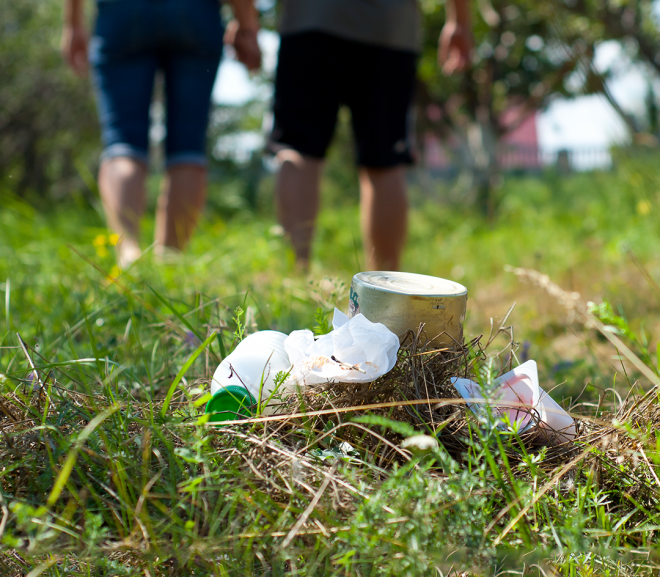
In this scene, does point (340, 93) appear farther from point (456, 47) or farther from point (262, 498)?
point (262, 498)

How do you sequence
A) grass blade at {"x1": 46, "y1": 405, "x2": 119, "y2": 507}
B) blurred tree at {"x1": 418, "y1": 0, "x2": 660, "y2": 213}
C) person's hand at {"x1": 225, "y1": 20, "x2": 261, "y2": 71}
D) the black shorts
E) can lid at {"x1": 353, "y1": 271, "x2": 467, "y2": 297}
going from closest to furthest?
grass blade at {"x1": 46, "y1": 405, "x2": 119, "y2": 507} < can lid at {"x1": 353, "y1": 271, "x2": 467, "y2": 297} < the black shorts < person's hand at {"x1": 225, "y1": 20, "x2": 261, "y2": 71} < blurred tree at {"x1": 418, "y1": 0, "x2": 660, "y2": 213}

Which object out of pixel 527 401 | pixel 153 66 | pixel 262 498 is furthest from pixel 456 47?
pixel 262 498

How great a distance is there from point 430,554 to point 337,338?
1.12ft

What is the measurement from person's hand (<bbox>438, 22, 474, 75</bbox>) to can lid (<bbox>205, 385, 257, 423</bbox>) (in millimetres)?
2172

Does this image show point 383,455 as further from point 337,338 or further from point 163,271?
point 163,271

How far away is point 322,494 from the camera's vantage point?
72cm

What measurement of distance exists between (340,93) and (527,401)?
1801 mm

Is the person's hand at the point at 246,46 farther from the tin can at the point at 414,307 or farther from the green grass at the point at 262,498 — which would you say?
the tin can at the point at 414,307

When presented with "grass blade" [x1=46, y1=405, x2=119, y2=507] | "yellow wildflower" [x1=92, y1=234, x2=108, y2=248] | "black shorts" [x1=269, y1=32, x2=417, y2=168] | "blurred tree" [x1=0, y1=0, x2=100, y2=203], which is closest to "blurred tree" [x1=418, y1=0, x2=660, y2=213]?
"black shorts" [x1=269, y1=32, x2=417, y2=168]

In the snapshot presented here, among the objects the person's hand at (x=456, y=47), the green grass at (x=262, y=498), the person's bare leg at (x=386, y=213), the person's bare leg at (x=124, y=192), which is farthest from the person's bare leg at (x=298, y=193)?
the green grass at (x=262, y=498)

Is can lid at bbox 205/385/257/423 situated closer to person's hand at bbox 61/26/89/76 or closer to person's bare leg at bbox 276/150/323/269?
person's bare leg at bbox 276/150/323/269

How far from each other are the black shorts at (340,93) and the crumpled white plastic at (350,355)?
1567 millimetres

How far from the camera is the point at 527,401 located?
920mm

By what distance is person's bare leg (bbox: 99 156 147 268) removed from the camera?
2301mm
